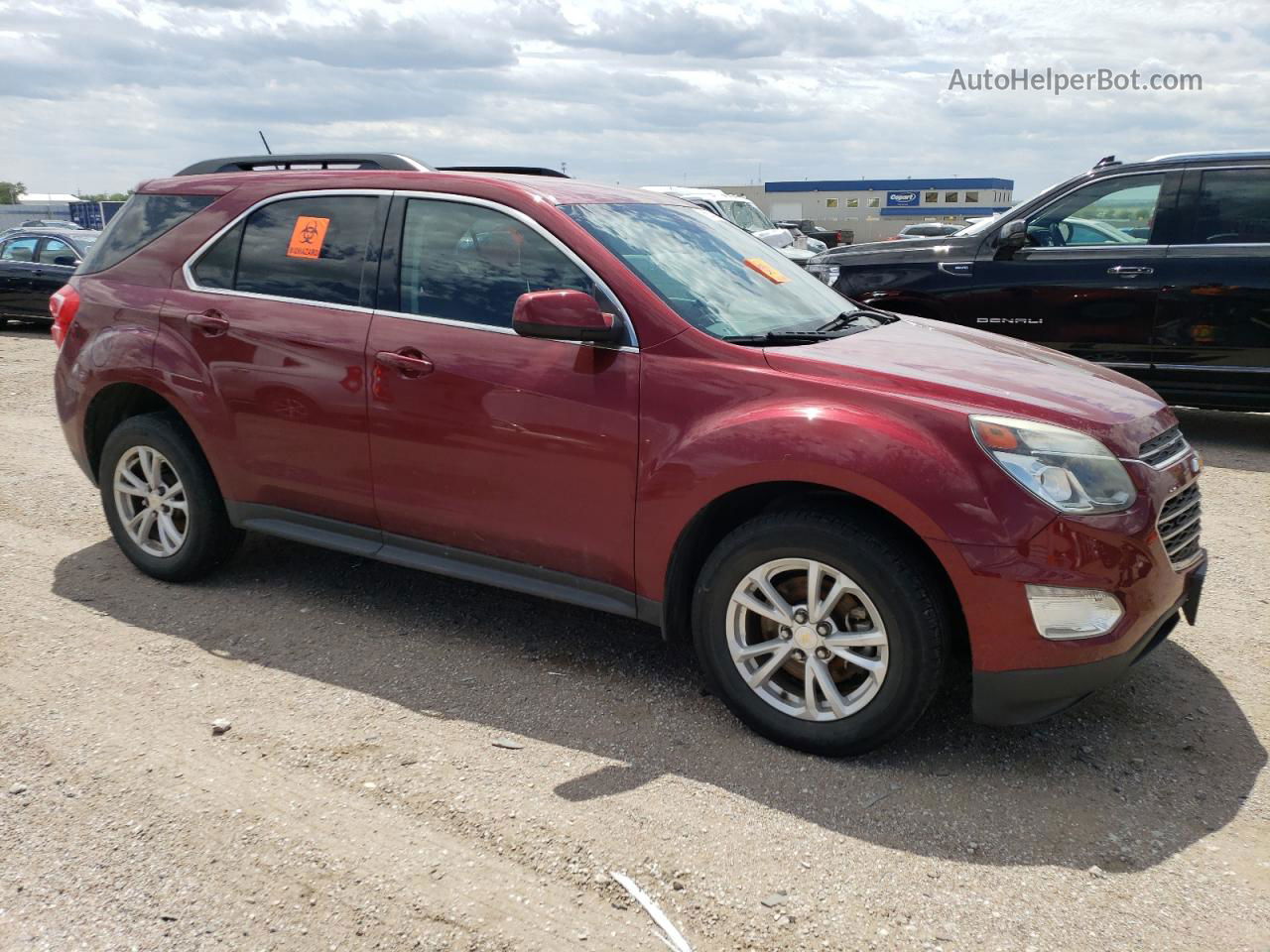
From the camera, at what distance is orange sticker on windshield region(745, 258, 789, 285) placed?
436 cm

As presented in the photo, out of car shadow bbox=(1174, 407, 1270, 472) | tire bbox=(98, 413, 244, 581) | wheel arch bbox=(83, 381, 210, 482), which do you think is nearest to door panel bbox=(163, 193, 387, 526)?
tire bbox=(98, 413, 244, 581)

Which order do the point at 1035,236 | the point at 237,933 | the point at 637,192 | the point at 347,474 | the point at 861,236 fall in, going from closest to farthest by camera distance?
the point at 237,933
the point at 347,474
the point at 637,192
the point at 1035,236
the point at 861,236

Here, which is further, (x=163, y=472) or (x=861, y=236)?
(x=861, y=236)

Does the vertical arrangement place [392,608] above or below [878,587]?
below

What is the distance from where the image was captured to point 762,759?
3439 mm

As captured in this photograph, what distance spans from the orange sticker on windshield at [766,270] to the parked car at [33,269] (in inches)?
535

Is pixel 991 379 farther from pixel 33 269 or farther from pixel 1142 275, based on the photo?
pixel 33 269

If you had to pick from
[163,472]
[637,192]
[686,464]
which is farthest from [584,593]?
[163,472]

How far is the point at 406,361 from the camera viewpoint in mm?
4008

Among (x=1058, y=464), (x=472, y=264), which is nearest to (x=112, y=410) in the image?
(x=472, y=264)

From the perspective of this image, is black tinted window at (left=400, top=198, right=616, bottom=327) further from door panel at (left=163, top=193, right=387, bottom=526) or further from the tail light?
the tail light

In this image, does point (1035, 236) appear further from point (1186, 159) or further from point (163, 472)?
point (163, 472)

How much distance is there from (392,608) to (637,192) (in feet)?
6.85

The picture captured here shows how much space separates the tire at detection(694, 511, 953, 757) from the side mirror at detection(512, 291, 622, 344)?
31.7 inches
